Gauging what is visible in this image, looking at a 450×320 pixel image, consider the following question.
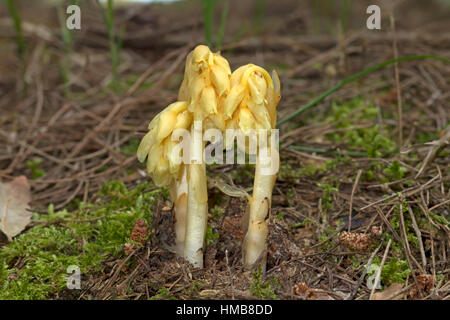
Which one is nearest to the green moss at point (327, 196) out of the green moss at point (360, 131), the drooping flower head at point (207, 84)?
the green moss at point (360, 131)

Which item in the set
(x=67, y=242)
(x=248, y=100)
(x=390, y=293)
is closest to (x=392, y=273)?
(x=390, y=293)

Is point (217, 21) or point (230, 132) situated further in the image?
point (217, 21)

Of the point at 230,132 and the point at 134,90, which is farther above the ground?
the point at 134,90

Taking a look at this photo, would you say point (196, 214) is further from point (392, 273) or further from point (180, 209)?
point (392, 273)

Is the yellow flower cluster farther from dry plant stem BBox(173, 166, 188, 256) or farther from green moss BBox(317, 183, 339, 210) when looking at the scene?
green moss BBox(317, 183, 339, 210)

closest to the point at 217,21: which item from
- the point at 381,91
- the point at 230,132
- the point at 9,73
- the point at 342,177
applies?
the point at 9,73

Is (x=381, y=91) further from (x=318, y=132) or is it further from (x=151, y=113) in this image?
(x=151, y=113)
